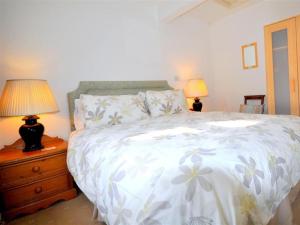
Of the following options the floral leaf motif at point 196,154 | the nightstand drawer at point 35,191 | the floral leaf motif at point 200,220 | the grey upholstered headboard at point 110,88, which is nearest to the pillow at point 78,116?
the grey upholstered headboard at point 110,88

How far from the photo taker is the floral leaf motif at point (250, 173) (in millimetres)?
830

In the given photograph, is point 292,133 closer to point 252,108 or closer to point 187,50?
point 252,108

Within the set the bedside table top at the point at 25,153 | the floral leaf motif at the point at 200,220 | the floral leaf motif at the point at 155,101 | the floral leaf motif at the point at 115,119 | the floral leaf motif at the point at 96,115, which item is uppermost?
the floral leaf motif at the point at 155,101

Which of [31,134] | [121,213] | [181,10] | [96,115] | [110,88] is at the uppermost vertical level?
[181,10]

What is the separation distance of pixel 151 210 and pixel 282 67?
3028 millimetres

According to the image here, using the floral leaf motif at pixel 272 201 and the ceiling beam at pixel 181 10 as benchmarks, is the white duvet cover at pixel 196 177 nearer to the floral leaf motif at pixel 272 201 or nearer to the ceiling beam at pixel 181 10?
the floral leaf motif at pixel 272 201

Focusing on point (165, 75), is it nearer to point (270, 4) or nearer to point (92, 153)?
point (270, 4)

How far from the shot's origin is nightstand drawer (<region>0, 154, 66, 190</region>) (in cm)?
160

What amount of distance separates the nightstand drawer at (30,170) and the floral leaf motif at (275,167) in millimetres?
1688


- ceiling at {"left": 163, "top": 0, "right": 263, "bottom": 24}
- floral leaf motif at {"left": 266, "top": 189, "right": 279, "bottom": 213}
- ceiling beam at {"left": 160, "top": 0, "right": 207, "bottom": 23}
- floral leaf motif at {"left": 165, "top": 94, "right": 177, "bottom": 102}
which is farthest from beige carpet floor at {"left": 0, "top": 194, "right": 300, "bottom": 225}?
ceiling at {"left": 163, "top": 0, "right": 263, "bottom": 24}

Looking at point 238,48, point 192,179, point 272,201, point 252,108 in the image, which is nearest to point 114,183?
point 192,179

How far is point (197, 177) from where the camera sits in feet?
2.53

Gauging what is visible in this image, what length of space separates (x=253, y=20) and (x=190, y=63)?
1178 mm

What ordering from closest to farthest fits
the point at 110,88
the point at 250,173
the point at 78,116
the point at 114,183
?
1. the point at 250,173
2. the point at 114,183
3. the point at 78,116
4. the point at 110,88
